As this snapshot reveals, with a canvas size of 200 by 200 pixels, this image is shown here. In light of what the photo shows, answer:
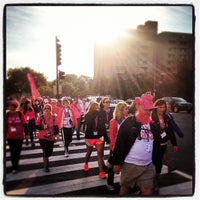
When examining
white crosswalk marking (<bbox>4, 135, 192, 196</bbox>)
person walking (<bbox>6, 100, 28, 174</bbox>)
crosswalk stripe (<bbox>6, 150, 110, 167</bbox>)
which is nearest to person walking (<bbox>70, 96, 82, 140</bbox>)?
white crosswalk marking (<bbox>4, 135, 192, 196</bbox>)

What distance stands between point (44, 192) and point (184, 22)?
370cm

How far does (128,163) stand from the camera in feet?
12.4

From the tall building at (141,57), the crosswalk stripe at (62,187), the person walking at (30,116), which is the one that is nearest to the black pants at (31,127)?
the person walking at (30,116)

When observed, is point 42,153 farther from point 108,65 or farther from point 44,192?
point 108,65

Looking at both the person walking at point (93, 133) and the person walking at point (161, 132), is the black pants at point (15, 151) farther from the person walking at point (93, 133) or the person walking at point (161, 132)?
the person walking at point (161, 132)

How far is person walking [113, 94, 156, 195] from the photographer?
3.69 metres

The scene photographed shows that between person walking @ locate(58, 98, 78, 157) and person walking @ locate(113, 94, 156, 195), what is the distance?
1.18 m

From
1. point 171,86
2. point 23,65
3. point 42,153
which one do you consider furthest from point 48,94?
point 171,86

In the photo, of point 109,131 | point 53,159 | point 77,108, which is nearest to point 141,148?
point 109,131

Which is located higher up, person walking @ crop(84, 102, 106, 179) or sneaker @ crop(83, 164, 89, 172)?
person walking @ crop(84, 102, 106, 179)

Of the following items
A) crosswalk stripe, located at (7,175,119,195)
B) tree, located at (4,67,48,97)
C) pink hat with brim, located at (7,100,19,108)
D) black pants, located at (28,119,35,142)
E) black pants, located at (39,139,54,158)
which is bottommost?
crosswalk stripe, located at (7,175,119,195)

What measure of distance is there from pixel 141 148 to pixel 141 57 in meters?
1.67

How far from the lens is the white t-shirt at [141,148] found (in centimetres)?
372

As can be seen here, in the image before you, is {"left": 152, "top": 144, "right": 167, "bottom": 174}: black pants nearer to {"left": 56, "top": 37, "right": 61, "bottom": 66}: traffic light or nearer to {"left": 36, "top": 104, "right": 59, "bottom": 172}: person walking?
{"left": 36, "top": 104, "right": 59, "bottom": 172}: person walking
